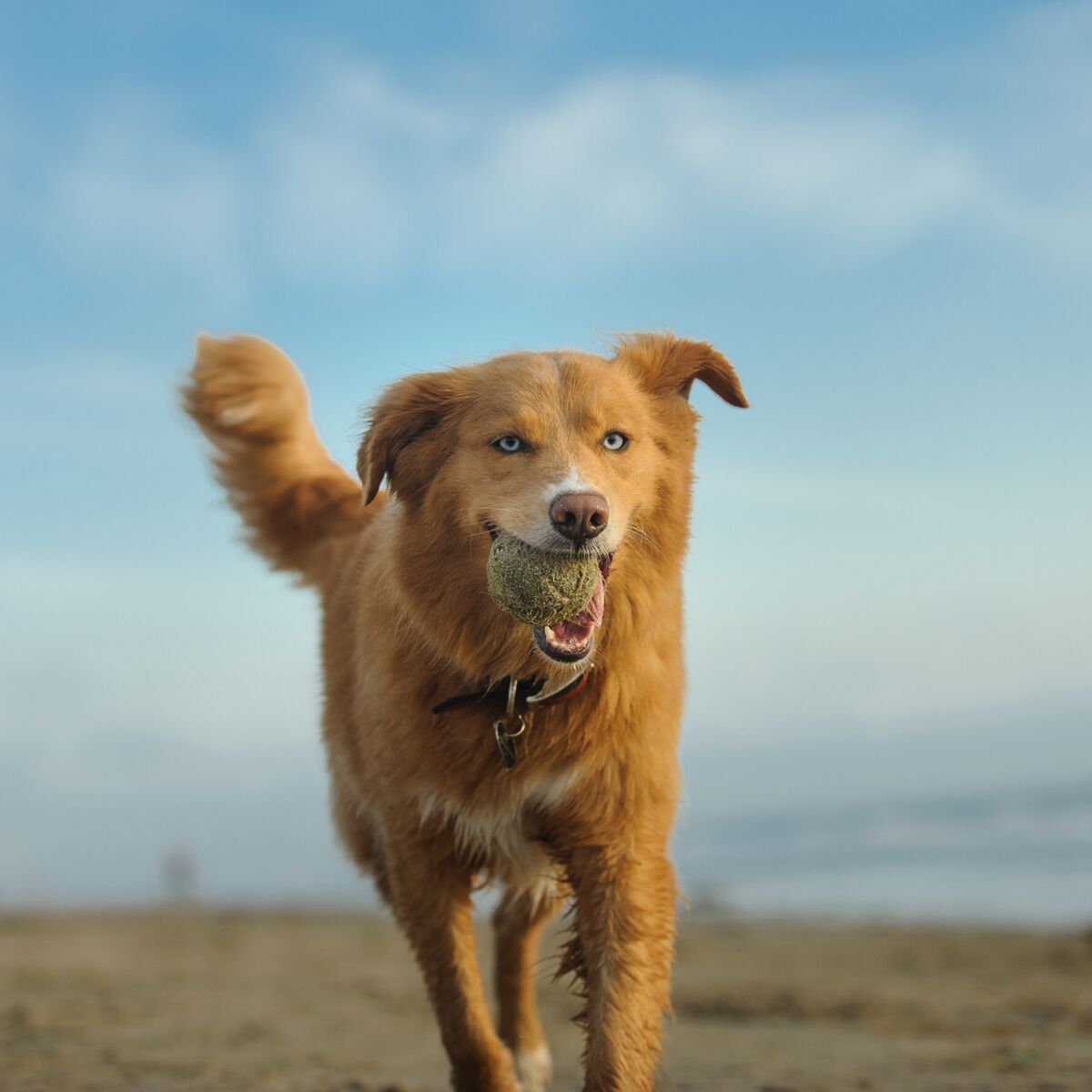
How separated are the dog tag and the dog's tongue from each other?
471mm

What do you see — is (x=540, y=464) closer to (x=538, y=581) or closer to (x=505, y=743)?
(x=538, y=581)

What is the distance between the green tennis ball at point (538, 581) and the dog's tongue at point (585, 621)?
0.03m

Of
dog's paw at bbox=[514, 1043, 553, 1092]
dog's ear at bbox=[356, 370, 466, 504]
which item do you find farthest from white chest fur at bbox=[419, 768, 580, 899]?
dog's paw at bbox=[514, 1043, 553, 1092]

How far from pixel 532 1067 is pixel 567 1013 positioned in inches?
134

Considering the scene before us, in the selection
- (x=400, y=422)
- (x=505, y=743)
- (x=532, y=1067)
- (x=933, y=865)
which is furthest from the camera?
(x=933, y=865)

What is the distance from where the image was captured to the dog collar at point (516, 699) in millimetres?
4395

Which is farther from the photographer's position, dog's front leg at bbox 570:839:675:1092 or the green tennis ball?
dog's front leg at bbox 570:839:675:1092

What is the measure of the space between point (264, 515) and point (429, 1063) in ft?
10.1

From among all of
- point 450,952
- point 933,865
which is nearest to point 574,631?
point 450,952

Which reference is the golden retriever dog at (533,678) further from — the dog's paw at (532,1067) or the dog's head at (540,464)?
the dog's paw at (532,1067)

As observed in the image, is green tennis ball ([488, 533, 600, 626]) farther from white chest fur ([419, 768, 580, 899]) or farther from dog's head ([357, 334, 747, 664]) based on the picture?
white chest fur ([419, 768, 580, 899])

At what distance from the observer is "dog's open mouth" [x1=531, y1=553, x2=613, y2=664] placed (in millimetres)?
4074

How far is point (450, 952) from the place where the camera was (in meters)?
4.77

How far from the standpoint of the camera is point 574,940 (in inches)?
180
